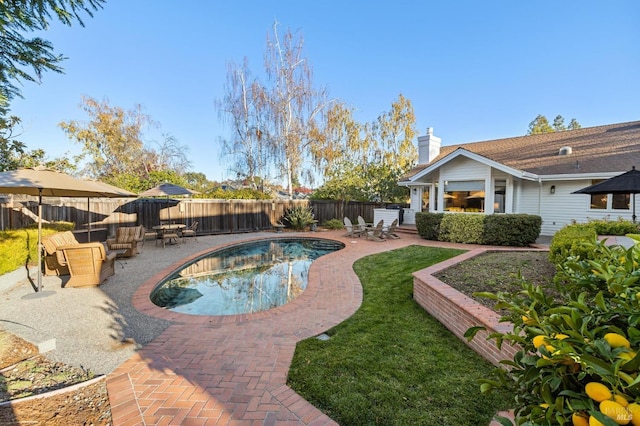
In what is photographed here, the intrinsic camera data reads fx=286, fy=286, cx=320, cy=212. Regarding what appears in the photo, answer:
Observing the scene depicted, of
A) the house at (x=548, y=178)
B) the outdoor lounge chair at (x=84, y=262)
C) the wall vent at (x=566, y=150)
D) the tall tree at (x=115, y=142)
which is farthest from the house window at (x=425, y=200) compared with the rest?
the tall tree at (x=115, y=142)

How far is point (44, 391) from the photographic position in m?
3.03

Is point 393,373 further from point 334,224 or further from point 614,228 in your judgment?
point 334,224

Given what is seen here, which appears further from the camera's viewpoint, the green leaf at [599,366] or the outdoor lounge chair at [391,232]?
the outdoor lounge chair at [391,232]

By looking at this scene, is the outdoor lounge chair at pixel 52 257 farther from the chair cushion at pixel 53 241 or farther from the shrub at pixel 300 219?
the shrub at pixel 300 219

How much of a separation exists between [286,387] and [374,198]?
67.8 ft

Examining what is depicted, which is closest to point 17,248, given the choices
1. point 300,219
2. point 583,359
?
point 583,359

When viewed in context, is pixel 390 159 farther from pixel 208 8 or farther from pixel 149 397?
pixel 149 397

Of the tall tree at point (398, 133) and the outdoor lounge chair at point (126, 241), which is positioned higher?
the tall tree at point (398, 133)

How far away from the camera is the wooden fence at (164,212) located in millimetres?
10266

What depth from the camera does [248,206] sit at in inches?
674

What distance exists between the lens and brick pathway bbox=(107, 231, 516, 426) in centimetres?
273

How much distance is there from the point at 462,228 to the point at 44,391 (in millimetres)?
12563

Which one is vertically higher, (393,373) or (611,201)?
(611,201)

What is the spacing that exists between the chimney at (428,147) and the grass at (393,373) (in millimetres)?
15892
